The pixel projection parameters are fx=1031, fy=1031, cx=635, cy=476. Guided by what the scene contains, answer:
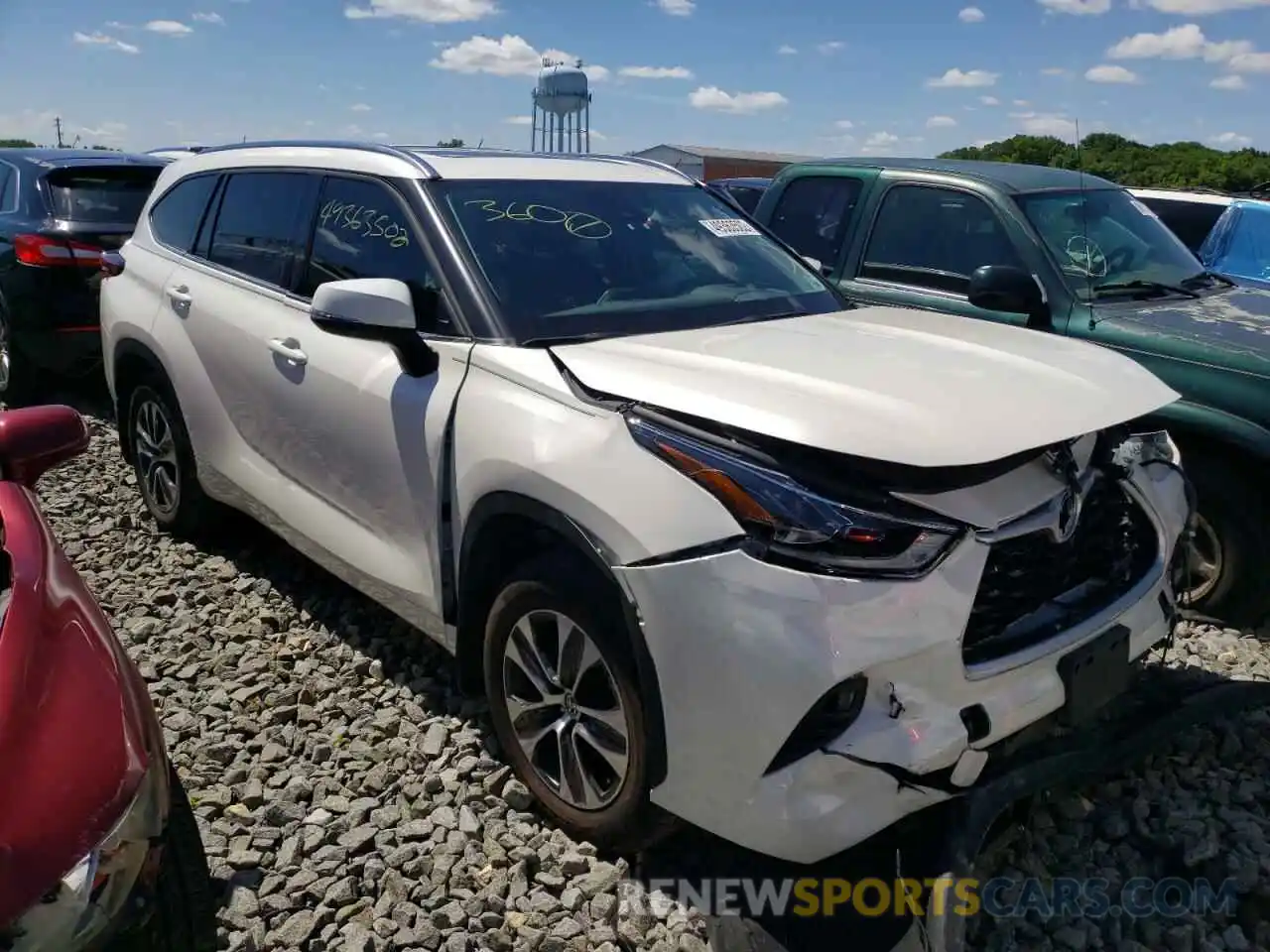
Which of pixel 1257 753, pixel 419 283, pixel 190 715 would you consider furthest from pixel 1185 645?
pixel 190 715

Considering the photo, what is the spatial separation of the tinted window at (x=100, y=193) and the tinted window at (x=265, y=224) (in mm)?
3376

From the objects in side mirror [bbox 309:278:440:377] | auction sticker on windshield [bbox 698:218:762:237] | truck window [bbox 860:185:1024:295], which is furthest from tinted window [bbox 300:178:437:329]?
truck window [bbox 860:185:1024:295]

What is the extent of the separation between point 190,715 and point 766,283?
2460mm

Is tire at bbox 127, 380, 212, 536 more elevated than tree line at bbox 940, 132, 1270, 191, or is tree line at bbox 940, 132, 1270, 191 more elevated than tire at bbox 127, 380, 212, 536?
tree line at bbox 940, 132, 1270, 191

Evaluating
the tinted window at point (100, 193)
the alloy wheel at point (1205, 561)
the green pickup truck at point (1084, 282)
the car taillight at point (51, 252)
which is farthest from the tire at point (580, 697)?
the tinted window at point (100, 193)

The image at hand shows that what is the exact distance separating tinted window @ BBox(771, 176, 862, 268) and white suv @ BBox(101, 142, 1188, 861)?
5.96ft

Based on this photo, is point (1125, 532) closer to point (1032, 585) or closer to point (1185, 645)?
point (1032, 585)

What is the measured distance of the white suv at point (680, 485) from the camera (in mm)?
2125

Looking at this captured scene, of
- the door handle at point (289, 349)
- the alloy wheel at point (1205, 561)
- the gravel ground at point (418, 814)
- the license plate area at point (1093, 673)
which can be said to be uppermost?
the door handle at point (289, 349)

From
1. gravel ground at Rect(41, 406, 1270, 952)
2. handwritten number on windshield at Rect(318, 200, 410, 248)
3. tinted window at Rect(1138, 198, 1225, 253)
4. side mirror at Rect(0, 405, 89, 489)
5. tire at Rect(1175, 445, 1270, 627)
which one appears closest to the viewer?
side mirror at Rect(0, 405, 89, 489)

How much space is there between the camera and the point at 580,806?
269 cm

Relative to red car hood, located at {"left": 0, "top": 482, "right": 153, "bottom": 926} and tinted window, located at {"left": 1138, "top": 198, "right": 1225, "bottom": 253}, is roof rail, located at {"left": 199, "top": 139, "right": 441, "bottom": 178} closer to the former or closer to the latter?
red car hood, located at {"left": 0, "top": 482, "right": 153, "bottom": 926}

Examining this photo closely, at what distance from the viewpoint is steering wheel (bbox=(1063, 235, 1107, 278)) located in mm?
4781

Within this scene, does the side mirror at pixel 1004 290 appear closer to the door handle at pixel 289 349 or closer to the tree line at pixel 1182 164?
the door handle at pixel 289 349
